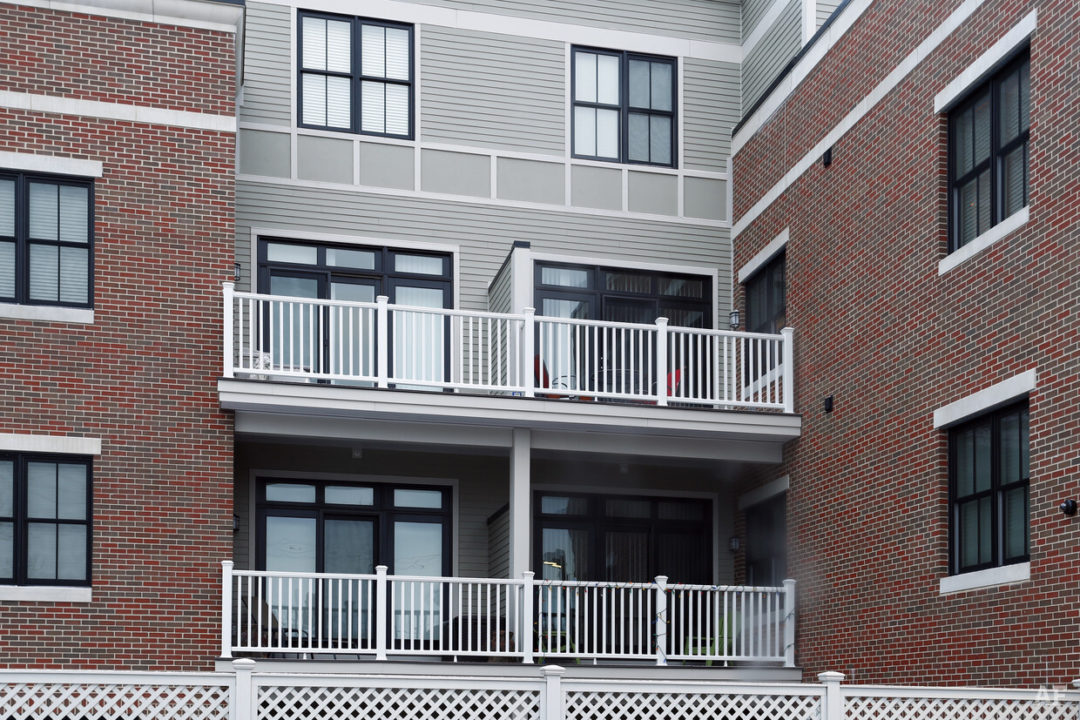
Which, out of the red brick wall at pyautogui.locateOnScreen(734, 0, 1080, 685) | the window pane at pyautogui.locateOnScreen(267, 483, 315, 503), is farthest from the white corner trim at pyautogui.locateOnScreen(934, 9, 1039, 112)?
the window pane at pyautogui.locateOnScreen(267, 483, 315, 503)

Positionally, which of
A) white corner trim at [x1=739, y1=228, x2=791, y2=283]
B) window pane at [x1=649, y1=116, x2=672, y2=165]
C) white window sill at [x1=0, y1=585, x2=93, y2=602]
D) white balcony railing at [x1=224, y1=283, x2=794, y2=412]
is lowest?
white window sill at [x1=0, y1=585, x2=93, y2=602]

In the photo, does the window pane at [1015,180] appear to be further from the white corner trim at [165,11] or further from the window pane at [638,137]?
the white corner trim at [165,11]

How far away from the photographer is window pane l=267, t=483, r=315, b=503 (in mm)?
17047

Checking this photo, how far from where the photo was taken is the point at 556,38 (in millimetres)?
19031

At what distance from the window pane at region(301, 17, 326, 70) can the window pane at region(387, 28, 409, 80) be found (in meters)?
0.81

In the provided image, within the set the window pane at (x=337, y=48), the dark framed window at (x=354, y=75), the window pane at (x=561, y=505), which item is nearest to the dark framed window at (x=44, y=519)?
the dark framed window at (x=354, y=75)

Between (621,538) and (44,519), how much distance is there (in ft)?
23.2

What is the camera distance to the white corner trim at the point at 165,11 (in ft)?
49.2

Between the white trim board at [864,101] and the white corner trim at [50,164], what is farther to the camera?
the white corner trim at [50,164]

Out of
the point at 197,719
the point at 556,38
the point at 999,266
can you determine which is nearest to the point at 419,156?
the point at 556,38

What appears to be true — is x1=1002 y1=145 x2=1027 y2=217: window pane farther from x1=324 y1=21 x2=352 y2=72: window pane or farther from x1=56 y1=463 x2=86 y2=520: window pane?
x1=56 y1=463 x2=86 y2=520: window pane

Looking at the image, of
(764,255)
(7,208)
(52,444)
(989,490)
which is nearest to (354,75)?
(7,208)

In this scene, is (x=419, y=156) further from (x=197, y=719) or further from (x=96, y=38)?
(x=197, y=719)

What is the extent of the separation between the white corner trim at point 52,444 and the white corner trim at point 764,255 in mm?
8044
